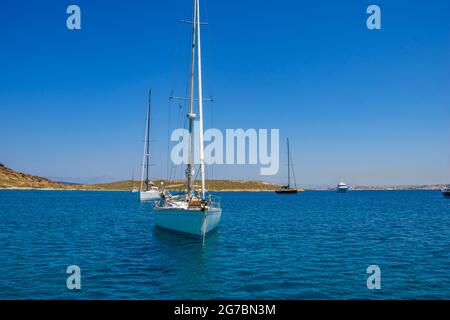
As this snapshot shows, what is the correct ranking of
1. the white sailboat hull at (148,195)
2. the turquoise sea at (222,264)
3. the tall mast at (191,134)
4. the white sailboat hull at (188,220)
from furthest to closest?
the white sailboat hull at (148,195) → the tall mast at (191,134) → the white sailboat hull at (188,220) → the turquoise sea at (222,264)

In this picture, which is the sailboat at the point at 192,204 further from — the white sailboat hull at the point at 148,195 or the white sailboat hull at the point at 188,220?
the white sailboat hull at the point at 148,195

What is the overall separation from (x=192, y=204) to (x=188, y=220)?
1.37m

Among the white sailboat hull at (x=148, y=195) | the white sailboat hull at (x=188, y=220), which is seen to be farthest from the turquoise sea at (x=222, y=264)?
the white sailboat hull at (x=148, y=195)

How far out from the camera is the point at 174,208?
3272 cm

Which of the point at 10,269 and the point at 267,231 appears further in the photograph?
the point at 267,231

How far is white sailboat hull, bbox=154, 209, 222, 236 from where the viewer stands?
30184 millimetres

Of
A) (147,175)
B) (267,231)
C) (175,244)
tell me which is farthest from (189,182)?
(147,175)

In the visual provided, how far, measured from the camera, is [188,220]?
3103 centimetres

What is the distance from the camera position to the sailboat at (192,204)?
30.5m

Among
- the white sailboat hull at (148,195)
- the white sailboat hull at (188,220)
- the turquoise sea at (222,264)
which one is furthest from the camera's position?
the white sailboat hull at (148,195)

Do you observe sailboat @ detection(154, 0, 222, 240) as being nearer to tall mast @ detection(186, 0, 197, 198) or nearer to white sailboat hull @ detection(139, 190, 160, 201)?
tall mast @ detection(186, 0, 197, 198)

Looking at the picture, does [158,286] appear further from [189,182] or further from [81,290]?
[189,182]

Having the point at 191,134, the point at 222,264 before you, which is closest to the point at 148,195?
the point at 191,134
